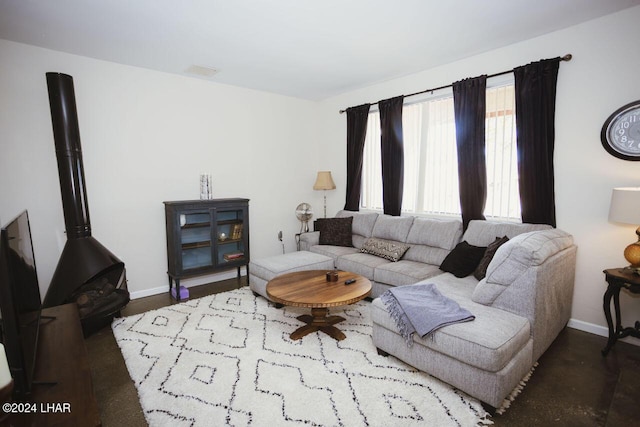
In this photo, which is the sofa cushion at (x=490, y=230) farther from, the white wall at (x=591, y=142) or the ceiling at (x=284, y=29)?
the ceiling at (x=284, y=29)

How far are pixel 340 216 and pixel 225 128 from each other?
6.70 feet

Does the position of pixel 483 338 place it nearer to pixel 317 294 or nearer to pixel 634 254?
pixel 317 294

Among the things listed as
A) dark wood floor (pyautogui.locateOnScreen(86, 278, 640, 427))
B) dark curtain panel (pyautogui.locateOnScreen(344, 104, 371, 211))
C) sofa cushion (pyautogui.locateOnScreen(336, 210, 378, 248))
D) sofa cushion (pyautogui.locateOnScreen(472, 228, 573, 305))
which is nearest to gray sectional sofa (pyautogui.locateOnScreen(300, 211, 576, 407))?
sofa cushion (pyautogui.locateOnScreen(472, 228, 573, 305))

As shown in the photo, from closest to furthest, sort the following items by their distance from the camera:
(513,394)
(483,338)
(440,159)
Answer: (483,338), (513,394), (440,159)

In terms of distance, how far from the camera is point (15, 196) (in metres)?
2.92

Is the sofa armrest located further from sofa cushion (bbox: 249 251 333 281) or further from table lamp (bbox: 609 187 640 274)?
table lamp (bbox: 609 187 640 274)

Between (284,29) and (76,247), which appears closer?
(284,29)

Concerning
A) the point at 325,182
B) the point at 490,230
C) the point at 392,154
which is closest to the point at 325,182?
the point at 325,182

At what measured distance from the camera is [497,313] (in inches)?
82.0

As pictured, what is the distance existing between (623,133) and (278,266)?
10.7 ft

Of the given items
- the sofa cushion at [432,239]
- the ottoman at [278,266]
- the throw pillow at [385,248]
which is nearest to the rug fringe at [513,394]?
the sofa cushion at [432,239]

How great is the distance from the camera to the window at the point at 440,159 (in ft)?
10.4

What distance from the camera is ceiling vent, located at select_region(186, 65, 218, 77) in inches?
139

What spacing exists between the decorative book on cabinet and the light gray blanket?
2320 mm
